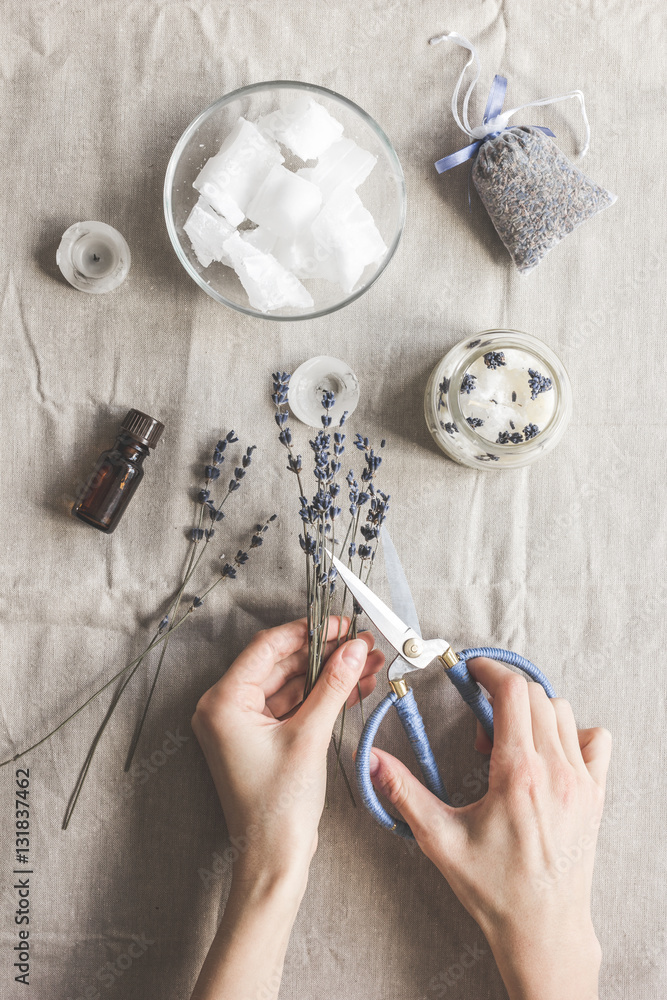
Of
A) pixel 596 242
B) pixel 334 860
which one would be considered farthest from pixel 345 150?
pixel 334 860

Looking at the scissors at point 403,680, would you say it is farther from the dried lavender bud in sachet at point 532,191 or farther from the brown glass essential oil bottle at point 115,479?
the dried lavender bud in sachet at point 532,191

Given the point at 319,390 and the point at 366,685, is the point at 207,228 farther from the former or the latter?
the point at 366,685

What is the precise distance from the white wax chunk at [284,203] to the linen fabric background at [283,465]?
0.15m

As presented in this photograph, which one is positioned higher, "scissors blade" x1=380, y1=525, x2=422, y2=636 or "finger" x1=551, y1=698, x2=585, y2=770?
"scissors blade" x1=380, y1=525, x2=422, y2=636

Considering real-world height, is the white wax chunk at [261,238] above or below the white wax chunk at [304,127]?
below

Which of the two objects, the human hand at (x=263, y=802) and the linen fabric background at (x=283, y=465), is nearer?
the human hand at (x=263, y=802)

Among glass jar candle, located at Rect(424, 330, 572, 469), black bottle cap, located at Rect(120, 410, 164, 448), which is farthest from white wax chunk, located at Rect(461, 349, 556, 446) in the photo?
black bottle cap, located at Rect(120, 410, 164, 448)

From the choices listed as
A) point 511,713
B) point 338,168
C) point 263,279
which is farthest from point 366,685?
point 338,168

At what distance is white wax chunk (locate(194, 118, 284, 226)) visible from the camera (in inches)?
38.3

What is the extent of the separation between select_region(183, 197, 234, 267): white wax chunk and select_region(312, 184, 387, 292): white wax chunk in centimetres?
13

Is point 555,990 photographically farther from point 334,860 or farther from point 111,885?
point 111,885

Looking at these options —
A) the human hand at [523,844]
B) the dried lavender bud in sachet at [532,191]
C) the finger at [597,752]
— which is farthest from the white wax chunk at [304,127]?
the finger at [597,752]

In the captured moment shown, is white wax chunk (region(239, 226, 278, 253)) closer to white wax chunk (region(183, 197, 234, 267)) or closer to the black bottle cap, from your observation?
white wax chunk (region(183, 197, 234, 267))

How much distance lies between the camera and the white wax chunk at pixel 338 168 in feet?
3.26
